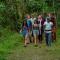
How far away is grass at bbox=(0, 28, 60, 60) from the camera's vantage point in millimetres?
15812

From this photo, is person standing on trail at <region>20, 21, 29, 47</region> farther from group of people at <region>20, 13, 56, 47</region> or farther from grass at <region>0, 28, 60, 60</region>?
grass at <region>0, 28, 60, 60</region>

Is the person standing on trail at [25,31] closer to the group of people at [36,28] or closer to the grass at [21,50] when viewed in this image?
the group of people at [36,28]

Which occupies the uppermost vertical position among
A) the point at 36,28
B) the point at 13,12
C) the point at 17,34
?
the point at 36,28

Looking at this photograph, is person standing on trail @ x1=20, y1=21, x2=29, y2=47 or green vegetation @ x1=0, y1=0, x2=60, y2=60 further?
person standing on trail @ x1=20, y1=21, x2=29, y2=47

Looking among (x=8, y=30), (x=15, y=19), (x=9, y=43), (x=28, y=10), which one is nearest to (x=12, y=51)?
(x=9, y=43)

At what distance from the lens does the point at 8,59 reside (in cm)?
1516

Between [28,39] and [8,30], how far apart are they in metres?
4.27

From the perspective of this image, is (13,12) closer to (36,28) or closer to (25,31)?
(25,31)

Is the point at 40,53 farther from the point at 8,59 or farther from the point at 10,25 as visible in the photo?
the point at 10,25

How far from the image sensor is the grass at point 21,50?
15.8m

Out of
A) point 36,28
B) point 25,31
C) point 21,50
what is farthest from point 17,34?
point 21,50

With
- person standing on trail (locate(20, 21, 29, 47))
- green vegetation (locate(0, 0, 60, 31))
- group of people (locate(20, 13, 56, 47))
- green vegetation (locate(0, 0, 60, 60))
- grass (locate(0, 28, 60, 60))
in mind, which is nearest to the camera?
grass (locate(0, 28, 60, 60))

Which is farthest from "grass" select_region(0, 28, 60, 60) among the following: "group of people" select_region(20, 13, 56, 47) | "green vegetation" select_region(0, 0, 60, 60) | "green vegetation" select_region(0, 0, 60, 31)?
"green vegetation" select_region(0, 0, 60, 31)

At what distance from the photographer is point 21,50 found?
18.0 metres
